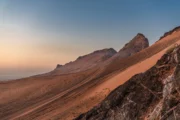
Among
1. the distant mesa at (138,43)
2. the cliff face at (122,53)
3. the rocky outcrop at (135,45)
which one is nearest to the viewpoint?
the cliff face at (122,53)

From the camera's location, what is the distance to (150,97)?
9.08 metres

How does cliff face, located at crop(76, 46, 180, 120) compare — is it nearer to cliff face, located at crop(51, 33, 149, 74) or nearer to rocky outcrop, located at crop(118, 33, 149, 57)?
cliff face, located at crop(51, 33, 149, 74)

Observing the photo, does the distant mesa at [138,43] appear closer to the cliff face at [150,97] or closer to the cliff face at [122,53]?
the cliff face at [122,53]

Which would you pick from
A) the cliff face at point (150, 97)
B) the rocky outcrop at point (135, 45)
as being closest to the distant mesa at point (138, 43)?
the rocky outcrop at point (135, 45)

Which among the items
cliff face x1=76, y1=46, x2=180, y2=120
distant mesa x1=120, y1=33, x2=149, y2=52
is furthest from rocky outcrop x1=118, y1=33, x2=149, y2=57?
cliff face x1=76, y1=46, x2=180, y2=120

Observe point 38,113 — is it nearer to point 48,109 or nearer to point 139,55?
point 48,109

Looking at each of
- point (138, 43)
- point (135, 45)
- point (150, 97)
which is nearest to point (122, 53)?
point (135, 45)

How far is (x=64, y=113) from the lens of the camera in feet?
64.8

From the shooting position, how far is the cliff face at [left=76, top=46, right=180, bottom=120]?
810 cm

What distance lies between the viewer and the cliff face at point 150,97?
26.6 ft

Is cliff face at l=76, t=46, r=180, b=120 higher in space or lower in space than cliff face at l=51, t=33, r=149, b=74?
lower

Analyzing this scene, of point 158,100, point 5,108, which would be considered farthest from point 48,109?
point 158,100

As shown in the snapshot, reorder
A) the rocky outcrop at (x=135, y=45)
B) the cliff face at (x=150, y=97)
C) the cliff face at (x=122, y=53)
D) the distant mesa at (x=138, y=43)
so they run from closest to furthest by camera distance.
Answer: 1. the cliff face at (x=150, y=97)
2. the cliff face at (x=122, y=53)
3. the rocky outcrop at (x=135, y=45)
4. the distant mesa at (x=138, y=43)

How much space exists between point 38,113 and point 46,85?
17347mm
